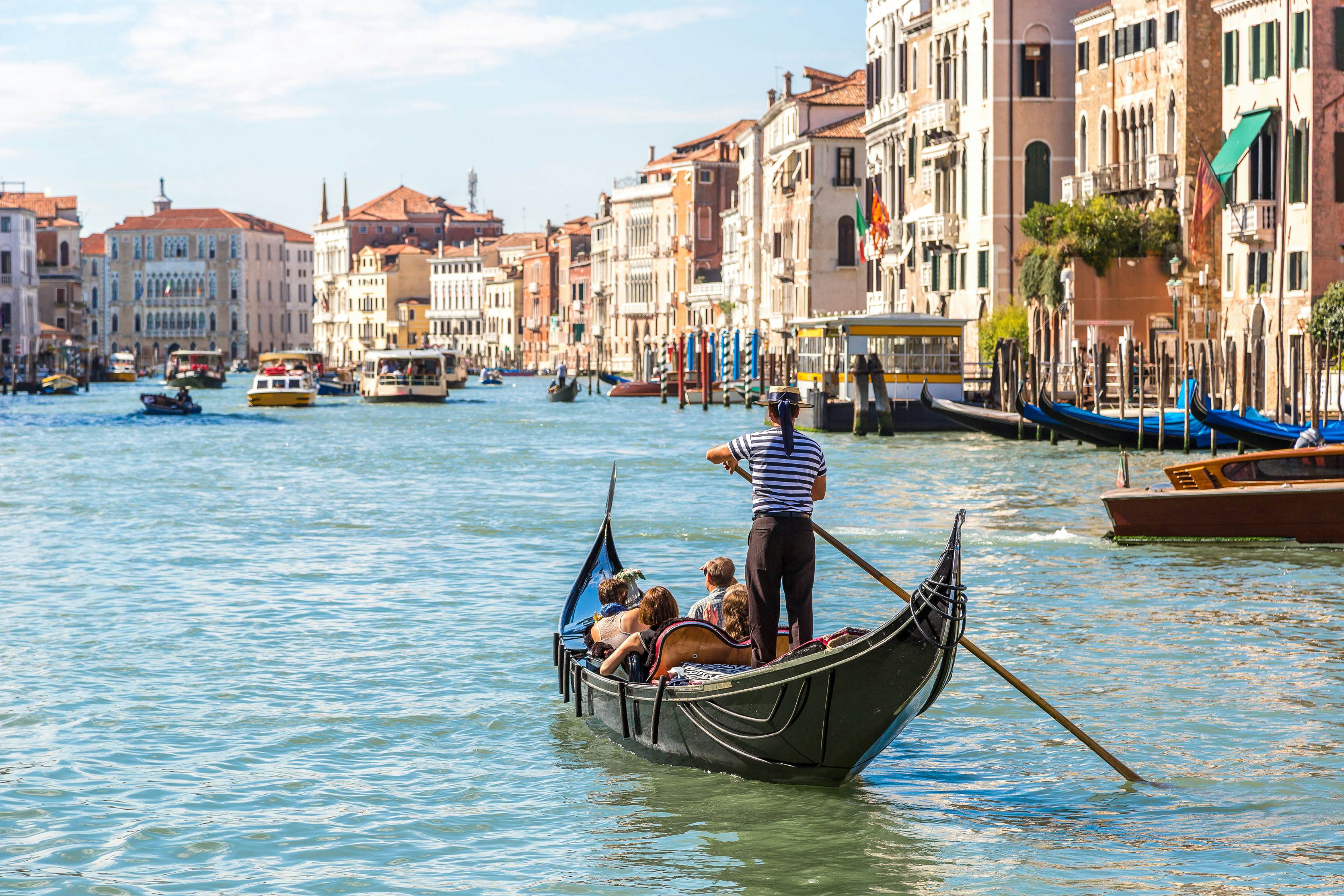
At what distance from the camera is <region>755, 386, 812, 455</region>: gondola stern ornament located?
22.2ft

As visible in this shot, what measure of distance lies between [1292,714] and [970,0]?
93.4 ft

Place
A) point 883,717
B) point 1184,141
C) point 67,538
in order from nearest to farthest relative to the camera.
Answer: point 883,717 < point 67,538 < point 1184,141

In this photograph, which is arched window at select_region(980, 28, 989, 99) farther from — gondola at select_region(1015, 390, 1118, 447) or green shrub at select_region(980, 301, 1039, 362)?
gondola at select_region(1015, 390, 1118, 447)

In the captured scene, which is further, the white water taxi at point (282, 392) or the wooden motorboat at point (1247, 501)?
the white water taxi at point (282, 392)

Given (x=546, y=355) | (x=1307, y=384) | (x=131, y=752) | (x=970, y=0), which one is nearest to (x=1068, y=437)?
(x=1307, y=384)

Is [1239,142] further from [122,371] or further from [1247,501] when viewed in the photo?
[122,371]

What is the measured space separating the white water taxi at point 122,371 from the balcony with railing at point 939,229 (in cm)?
5298

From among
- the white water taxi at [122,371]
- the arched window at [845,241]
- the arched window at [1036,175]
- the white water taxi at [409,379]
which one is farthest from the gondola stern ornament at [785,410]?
the white water taxi at [122,371]

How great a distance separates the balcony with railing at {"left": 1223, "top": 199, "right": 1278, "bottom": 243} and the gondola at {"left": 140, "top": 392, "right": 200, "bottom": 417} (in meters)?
24.0

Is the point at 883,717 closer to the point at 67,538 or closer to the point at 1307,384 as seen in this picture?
the point at 67,538

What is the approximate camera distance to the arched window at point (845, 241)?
158 feet

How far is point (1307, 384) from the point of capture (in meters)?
24.1

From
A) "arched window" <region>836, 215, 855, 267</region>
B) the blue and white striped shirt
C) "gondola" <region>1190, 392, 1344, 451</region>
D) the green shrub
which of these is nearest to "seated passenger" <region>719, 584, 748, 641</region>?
the blue and white striped shirt

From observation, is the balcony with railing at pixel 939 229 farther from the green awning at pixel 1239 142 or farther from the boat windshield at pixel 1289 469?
the boat windshield at pixel 1289 469
